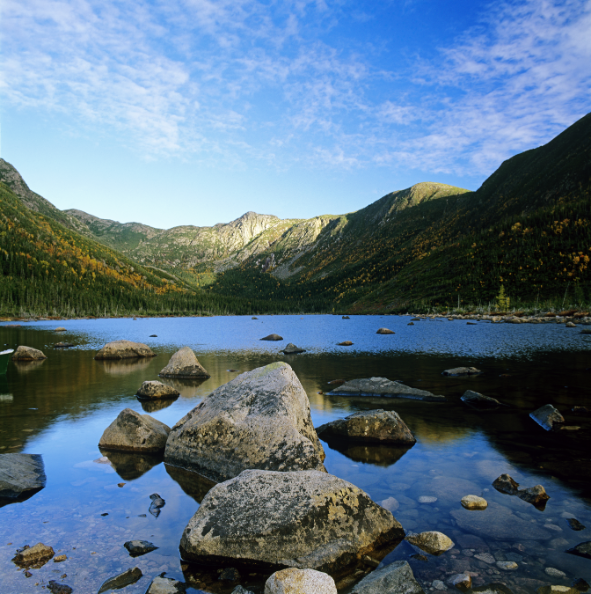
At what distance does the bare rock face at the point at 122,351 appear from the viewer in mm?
37094

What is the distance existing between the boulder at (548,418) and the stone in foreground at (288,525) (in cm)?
955

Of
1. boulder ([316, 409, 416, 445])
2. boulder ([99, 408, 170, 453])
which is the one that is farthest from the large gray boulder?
boulder ([316, 409, 416, 445])

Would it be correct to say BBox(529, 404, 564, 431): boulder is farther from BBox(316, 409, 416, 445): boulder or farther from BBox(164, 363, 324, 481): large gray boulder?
BBox(164, 363, 324, 481): large gray boulder

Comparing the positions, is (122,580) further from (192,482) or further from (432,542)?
(432,542)

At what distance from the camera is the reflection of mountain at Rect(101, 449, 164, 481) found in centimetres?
1071

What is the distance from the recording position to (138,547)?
6.98 m

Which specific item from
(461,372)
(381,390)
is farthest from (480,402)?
(461,372)

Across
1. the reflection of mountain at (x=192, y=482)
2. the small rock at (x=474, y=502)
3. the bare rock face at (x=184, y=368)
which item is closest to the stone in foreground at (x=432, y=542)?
the small rock at (x=474, y=502)

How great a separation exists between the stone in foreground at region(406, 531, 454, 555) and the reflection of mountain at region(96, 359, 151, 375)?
2700 cm

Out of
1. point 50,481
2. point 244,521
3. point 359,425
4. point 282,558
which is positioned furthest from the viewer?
point 359,425

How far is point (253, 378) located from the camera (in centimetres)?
1259

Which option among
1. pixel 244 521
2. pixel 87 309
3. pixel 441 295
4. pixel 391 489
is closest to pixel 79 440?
pixel 244 521

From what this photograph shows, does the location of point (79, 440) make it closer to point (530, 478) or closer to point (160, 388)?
point (160, 388)

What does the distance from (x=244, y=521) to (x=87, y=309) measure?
19373 cm
